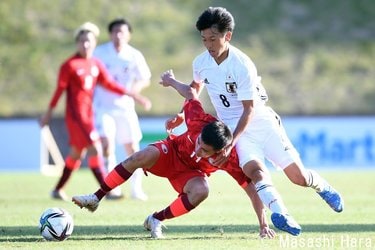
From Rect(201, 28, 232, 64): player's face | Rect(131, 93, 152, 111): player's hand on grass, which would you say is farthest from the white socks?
Rect(131, 93, 152, 111): player's hand on grass

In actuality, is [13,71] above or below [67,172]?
below

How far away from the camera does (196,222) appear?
10203 millimetres

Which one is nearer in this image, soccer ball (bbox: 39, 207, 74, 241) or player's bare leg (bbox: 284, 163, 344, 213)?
soccer ball (bbox: 39, 207, 74, 241)

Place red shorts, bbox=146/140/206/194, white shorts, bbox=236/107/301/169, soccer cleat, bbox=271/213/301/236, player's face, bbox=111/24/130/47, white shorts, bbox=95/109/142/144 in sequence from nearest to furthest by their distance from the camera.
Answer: soccer cleat, bbox=271/213/301/236 < white shorts, bbox=236/107/301/169 < red shorts, bbox=146/140/206/194 < player's face, bbox=111/24/130/47 < white shorts, bbox=95/109/142/144

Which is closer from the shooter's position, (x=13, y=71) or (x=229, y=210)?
(x=229, y=210)

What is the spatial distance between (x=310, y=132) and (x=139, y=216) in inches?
430

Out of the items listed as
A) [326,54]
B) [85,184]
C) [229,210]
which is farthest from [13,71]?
[229,210]

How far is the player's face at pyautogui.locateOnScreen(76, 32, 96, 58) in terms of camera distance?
518 inches

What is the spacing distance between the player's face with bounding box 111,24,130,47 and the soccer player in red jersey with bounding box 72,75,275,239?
211 inches

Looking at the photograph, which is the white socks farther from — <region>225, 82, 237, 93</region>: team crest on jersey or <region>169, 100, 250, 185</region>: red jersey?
<region>225, 82, 237, 93</region>: team crest on jersey

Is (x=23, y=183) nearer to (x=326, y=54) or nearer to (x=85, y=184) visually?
(x=85, y=184)

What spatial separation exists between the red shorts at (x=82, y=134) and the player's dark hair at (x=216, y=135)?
5486 mm

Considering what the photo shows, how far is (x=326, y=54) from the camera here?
28.7 meters

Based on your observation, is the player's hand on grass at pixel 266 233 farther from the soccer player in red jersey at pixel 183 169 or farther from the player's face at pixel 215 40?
the player's face at pixel 215 40
